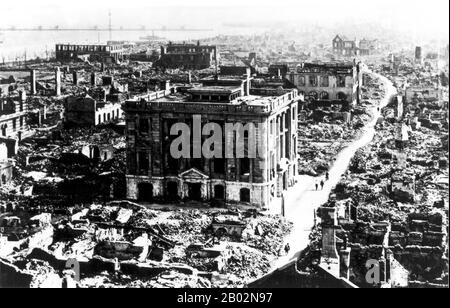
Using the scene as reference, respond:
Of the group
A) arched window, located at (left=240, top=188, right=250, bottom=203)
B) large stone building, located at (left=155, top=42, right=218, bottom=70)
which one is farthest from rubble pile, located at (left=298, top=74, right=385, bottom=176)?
large stone building, located at (left=155, top=42, right=218, bottom=70)

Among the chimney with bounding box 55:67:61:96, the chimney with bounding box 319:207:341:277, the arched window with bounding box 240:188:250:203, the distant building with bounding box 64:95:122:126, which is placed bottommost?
the arched window with bounding box 240:188:250:203

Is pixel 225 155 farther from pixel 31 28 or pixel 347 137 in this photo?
pixel 347 137

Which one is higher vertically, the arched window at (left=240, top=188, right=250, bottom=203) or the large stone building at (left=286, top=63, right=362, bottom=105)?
the large stone building at (left=286, top=63, right=362, bottom=105)

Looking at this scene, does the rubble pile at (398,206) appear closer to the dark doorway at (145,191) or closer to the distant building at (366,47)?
the dark doorway at (145,191)

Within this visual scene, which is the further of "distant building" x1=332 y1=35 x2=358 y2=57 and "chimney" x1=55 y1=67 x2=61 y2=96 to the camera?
Answer: "distant building" x1=332 y1=35 x2=358 y2=57

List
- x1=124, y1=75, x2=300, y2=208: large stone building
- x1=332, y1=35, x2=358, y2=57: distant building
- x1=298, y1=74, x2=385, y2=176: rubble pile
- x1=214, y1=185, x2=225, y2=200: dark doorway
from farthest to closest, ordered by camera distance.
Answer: x1=332, y1=35, x2=358, y2=57: distant building → x1=298, y1=74, x2=385, y2=176: rubble pile → x1=214, y1=185, x2=225, y2=200: dark doorway → x1=124, y1=75, x2=300, y2=208: large stone building

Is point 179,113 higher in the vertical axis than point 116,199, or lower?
higher

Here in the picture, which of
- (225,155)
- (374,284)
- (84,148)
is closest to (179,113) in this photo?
(225,155)

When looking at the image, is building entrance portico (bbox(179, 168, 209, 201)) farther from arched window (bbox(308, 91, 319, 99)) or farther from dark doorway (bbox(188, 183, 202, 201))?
arched window (bbox(308, 91, 319, 99))
